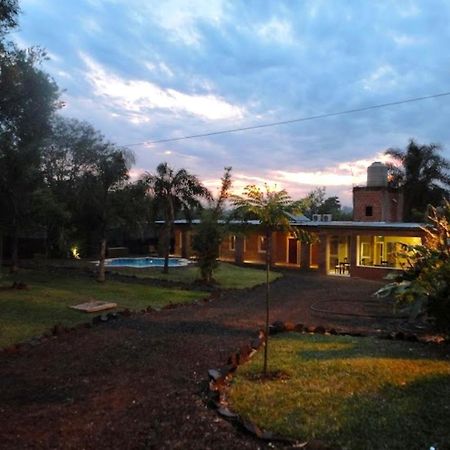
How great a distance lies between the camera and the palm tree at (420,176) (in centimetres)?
3169

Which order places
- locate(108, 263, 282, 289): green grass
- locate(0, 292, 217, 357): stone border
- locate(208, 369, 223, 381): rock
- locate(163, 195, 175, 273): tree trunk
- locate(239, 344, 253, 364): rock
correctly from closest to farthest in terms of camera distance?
locate(208, 369, 223, 381): rock, locate(239, 344, 253, 364): rock, locate(0, 292, 217, 357): stone border, locate(108, 263, 282, 289): green grass, locate(163, 195, 175, 273): tree trunk

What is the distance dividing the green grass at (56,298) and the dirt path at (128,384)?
1057mm

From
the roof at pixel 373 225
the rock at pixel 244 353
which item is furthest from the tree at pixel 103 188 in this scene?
the roof at pixel 373 225

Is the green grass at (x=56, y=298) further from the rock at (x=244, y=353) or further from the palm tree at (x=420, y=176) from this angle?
the palm tree at (x=420, y=176)

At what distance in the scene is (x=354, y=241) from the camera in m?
23.2

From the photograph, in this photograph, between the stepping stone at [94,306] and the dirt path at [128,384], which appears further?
the stepping stone at [94,306]

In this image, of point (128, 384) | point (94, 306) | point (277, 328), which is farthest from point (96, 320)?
point (128, 384)

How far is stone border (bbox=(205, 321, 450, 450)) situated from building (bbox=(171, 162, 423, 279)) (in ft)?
24.3

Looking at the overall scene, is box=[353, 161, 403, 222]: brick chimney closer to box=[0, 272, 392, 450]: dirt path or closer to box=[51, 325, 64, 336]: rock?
box=[0, 272, 392, 450]: dirt path

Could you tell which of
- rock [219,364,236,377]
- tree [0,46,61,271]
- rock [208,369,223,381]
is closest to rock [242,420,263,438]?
rock [208,369,223,381]

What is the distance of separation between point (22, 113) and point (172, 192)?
10.7 metres

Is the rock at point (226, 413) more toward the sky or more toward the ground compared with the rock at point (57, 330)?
more toward the ground

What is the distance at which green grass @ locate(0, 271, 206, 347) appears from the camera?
10.0 m

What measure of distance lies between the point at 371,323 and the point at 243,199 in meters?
6.68
